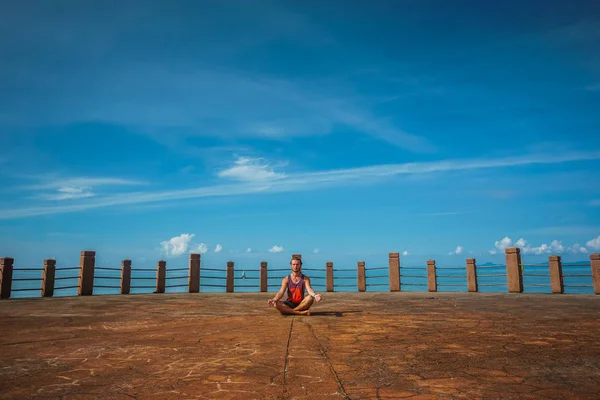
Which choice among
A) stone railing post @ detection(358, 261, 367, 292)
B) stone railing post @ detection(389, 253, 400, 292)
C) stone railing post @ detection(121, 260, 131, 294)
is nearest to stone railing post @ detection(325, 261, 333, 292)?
stone railing post @ detection(358, 261, 367, 292)

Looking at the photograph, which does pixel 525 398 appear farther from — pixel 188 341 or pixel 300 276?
pixel 300 276

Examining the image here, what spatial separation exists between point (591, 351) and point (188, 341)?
16.0 ft

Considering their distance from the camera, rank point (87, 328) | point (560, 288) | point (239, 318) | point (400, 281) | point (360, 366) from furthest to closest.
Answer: point (400, 281) → point (560, 288) → point (239, 318) → point (87, 328) → point (360, 366)

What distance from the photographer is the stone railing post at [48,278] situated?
15469mm

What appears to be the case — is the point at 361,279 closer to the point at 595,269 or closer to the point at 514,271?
the point at 514,271

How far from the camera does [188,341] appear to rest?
5688 mm

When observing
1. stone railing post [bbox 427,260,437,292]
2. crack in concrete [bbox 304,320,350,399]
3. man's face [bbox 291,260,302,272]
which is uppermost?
man's face [bbox 291,260,302,272]

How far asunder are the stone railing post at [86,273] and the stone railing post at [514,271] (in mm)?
16287

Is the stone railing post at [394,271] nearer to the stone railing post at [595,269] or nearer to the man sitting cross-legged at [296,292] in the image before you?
the stone railing post at [595,269]

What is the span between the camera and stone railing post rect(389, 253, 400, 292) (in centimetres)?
1939

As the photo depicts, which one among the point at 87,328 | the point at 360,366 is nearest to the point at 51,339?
the point at 87,328

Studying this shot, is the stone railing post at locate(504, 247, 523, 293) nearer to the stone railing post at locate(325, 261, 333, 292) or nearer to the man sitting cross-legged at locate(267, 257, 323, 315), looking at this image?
the stone railing post at locate(325, 261, 333, 292)

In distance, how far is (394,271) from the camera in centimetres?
1956

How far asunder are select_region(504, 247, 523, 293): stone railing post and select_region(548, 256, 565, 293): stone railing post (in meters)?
1.07
